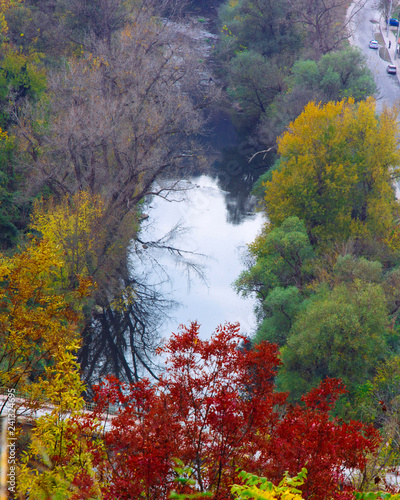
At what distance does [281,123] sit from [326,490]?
37788mm

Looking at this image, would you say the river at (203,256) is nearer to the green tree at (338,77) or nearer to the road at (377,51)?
the green tree at (338,77)

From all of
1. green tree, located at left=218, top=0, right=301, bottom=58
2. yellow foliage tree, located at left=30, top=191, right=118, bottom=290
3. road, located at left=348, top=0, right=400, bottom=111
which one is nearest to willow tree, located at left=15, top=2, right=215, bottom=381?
yellow foliage tree, located at left=30, top=191, right=118, bottom=290

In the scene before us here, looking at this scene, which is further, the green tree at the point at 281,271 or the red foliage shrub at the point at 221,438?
the green tree at the point at 281,271

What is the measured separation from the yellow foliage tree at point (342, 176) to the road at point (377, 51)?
61.8 feet

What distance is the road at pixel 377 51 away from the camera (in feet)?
158

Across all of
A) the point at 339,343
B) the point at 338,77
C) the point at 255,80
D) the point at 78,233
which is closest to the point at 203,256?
the point at 78,233

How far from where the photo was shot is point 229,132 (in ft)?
161

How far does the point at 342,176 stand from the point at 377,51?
32.9 meters

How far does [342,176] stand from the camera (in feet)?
94.1

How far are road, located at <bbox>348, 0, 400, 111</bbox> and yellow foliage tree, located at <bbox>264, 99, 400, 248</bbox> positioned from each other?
61.8 ft

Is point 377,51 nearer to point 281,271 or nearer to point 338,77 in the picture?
point 338,77

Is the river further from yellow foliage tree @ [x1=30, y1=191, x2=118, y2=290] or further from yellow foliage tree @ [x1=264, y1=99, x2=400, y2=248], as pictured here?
yellow foliage tree @ [x1=264, y1=99, x2=400, y2=248]

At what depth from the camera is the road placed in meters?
48.1

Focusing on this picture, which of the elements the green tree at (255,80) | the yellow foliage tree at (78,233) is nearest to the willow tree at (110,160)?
the yellow foliage tree at (78,233)
